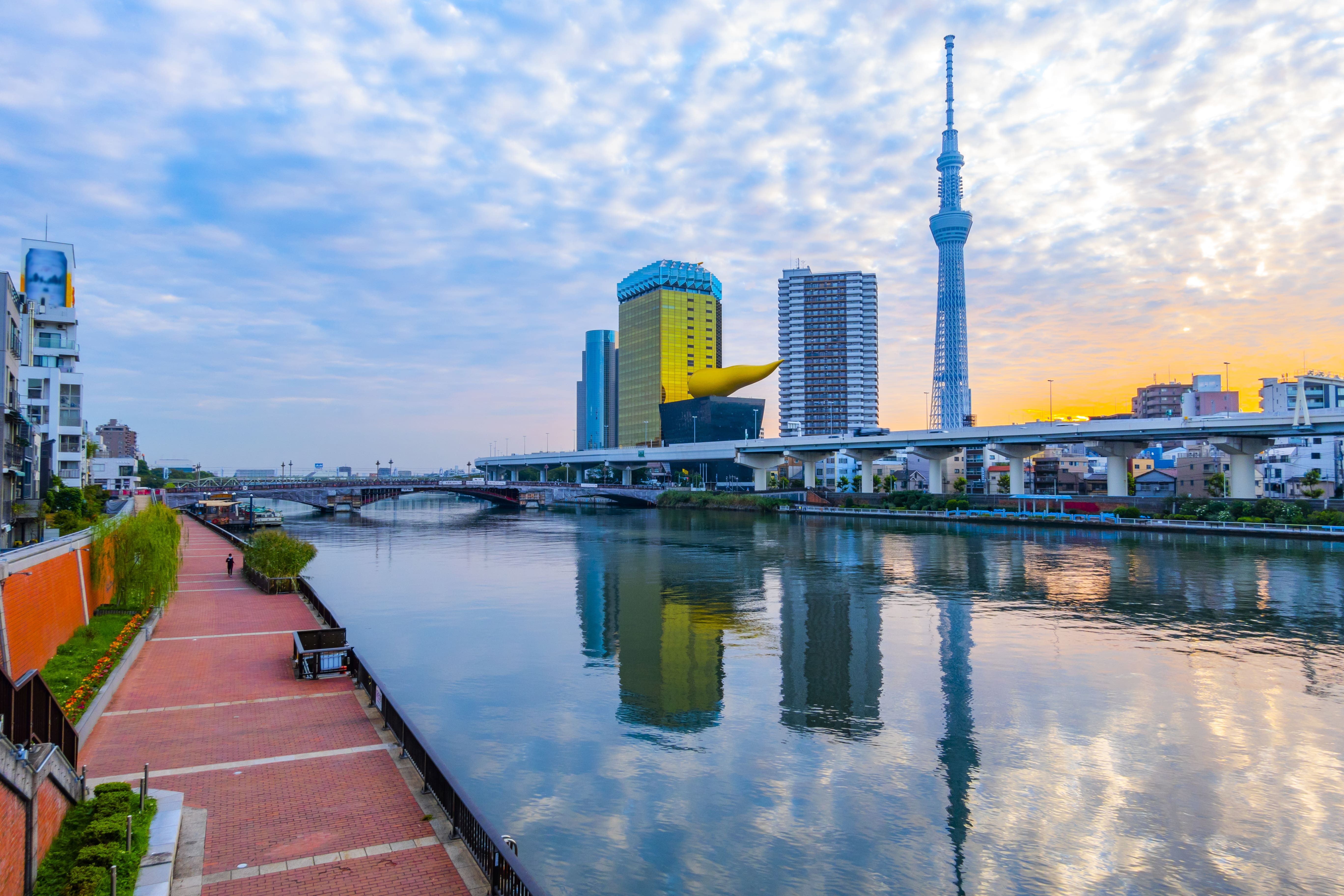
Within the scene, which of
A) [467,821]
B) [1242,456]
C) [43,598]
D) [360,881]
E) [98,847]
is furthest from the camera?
[1242,456]

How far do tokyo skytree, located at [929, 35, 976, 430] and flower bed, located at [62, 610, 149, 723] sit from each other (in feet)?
533

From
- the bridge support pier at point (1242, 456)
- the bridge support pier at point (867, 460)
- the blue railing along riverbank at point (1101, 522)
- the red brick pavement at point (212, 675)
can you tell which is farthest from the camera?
the bridge support pier at point (867, 460)

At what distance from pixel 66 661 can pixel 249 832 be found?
1151 centimetres

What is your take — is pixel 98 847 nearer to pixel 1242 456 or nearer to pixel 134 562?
pixel 134 562

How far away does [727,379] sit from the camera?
14662cm

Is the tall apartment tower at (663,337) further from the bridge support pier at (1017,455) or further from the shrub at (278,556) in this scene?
the shrub at (278,556)

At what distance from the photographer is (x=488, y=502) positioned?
469ft

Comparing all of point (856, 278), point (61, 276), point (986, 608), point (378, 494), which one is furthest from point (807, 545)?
point (856, 278)

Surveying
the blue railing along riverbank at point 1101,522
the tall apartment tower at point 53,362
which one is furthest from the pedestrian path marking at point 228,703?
the blue railing along riverbank at point 1101,522

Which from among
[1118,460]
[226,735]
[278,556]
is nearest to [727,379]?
[1118,460]

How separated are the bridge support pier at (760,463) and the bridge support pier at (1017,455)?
1357 inches

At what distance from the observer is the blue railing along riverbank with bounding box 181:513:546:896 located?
8727 millimetres

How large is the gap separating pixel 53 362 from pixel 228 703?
53.5 metres

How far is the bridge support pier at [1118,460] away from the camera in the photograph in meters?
75.3
